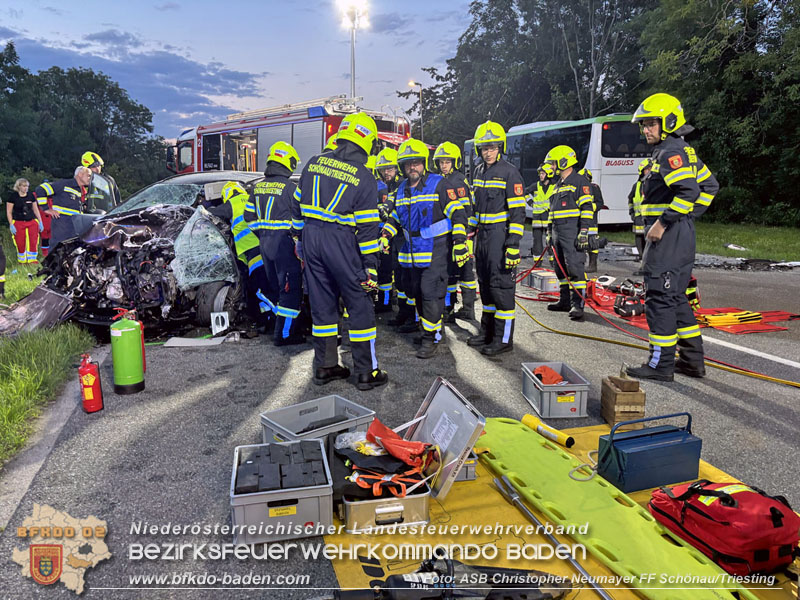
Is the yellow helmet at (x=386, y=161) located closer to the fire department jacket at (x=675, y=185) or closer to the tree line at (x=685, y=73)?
the fire department jacket at (x=675, y=185)

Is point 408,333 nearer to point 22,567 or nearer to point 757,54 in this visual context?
point 22,567

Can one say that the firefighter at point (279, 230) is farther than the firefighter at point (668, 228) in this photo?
Yes

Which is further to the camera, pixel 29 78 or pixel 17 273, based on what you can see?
pixel 29 78

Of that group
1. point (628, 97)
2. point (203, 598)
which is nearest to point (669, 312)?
point (203, 598)

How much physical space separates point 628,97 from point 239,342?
29.5m

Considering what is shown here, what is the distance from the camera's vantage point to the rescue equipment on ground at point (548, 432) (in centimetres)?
390

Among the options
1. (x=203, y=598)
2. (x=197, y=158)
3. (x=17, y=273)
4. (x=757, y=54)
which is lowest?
(x=203, y=598)

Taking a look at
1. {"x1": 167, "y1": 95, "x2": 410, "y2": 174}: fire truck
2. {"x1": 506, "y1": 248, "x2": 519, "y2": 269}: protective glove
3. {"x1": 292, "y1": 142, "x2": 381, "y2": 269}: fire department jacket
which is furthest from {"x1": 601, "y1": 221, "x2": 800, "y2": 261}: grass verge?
{"x1": 292, "y1": 142, "x2": 381, "y2": 269}: fire department jacket

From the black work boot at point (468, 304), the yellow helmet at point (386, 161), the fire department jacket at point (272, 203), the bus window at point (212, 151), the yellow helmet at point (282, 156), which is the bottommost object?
the black work boot at point (468, 304)

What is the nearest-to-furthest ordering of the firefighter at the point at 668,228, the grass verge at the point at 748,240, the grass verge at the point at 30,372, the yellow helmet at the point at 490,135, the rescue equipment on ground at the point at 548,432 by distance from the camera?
1. the rescue equipment on ground at the point at 548,432
2. the grass verge at the point at 30,372
3. the firefighter at the point at 668,228
4. the yellow helmet at the point at 490,135
5. the grass verge at the point at 748,240

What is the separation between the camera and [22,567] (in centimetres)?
271

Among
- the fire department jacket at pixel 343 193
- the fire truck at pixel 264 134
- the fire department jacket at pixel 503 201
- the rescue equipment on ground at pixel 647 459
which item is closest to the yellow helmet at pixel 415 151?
the fire department jacket at pixel 503 201

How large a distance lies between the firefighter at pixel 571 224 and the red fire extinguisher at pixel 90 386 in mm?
5936

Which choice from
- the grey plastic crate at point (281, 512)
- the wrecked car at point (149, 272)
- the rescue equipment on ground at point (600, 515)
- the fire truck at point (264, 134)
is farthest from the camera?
the fire truck at point (264, 134)
